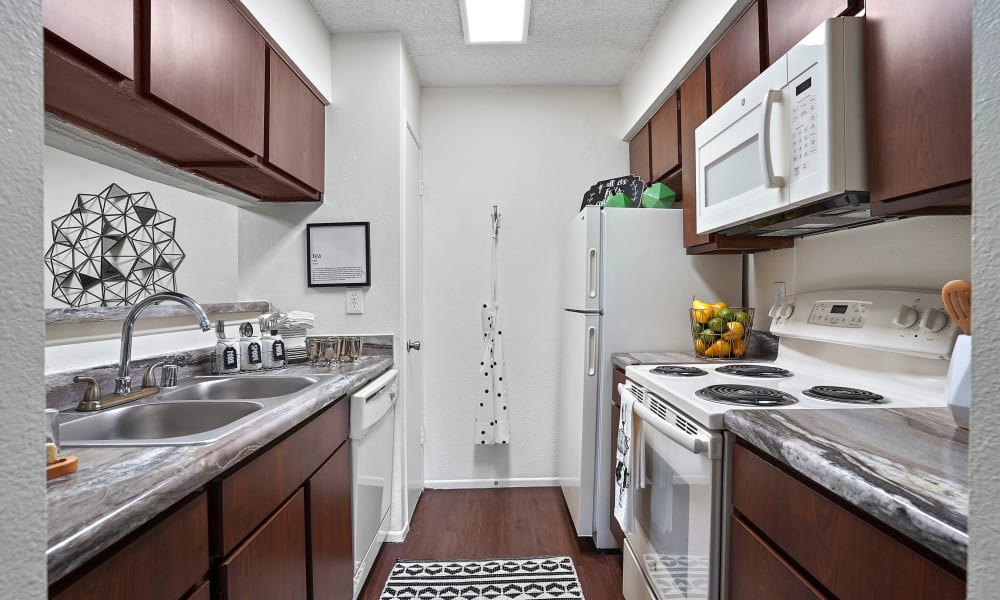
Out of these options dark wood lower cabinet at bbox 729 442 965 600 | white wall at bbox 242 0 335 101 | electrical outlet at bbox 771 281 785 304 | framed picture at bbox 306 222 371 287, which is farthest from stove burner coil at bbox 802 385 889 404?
white wall at bbox 242 0 335 101

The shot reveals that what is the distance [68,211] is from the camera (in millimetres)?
1315

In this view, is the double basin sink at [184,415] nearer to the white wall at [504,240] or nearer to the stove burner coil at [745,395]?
the stove burner coil at [745,395]

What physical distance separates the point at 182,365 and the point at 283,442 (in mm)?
728

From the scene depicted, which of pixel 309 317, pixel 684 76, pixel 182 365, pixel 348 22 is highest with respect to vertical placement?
pixel 348 22

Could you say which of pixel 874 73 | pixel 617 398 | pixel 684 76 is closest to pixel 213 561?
→ pixel 617 398

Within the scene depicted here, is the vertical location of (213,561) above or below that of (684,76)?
below

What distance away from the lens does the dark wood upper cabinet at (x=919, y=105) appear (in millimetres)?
882

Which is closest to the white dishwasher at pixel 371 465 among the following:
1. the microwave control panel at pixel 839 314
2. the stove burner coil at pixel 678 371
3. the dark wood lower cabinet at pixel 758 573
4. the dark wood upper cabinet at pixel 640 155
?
the stove burner coil at pixel 678 371

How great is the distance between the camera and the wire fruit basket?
1.96 m

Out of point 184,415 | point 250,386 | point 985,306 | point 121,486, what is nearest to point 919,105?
point 985,306

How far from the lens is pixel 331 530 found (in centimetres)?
154

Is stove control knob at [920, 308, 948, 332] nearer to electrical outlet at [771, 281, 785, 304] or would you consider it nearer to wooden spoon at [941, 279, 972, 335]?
wooden spoon at [941, 279, 972, 335]

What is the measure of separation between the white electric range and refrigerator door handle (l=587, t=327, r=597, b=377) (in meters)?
0.34

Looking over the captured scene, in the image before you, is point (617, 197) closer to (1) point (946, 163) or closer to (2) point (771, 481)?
(1) point (946, 163)
